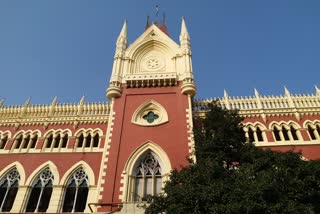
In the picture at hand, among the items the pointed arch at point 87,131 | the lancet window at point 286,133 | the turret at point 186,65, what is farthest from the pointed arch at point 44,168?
the lancet window at point 286,133

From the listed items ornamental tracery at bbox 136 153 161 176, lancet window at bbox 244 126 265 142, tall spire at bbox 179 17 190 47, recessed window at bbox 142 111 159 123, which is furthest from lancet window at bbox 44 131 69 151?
lancet window at bbox 244 126 265 142

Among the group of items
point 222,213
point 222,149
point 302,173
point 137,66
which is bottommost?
point 222,213

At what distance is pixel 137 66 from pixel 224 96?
7.73 meters

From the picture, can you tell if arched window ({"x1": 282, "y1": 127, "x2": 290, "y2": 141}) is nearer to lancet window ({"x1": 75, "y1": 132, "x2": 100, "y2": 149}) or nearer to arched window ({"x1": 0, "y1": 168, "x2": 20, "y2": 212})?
lancet window ({"x1": 75, "y1": 132, "x2": 100, "y2": 149})

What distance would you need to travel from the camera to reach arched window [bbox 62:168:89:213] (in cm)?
1709

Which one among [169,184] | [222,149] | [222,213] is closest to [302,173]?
[222,149]

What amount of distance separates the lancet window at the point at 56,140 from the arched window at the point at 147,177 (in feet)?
21.0

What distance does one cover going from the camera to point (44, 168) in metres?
18.8

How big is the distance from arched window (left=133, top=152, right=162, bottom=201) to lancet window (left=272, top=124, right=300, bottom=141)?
894 centimetres

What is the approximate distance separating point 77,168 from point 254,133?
12.6m

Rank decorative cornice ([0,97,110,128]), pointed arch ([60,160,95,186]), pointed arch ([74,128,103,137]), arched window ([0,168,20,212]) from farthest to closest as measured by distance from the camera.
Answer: decorative cornice ([0,97,110,128]) → pointed arch ([74,128,103,137]) → pointed arch ([60,160,95,186]) → arched window ([0,168,20,212])

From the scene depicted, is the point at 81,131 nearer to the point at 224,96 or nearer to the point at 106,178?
the point at 106,178

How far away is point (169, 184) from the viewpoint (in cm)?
1231

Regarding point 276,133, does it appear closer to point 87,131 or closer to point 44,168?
point 87,131
